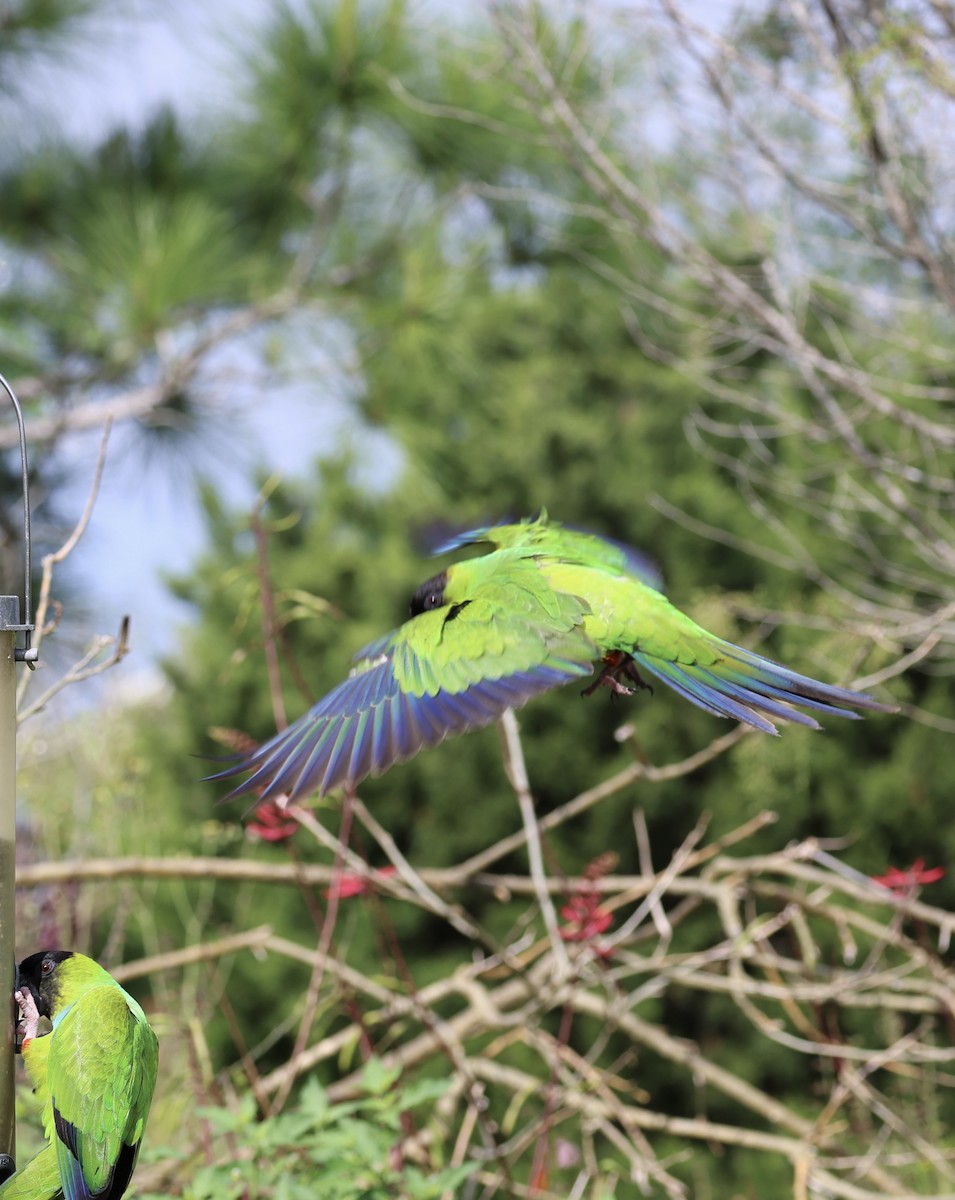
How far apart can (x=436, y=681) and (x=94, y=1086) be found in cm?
50

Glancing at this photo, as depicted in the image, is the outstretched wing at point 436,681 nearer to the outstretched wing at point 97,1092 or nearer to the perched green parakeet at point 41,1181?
the outstretched wing at point 97,1092

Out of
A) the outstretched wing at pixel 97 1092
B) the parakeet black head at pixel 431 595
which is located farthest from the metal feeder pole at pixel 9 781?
the parakeet black head at pixel 431 595

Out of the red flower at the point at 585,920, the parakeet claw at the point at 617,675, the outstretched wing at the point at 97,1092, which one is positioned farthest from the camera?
the red flower at the point at 585,920

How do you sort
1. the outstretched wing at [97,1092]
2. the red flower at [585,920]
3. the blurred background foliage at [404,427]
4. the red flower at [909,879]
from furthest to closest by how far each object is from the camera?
the blurred background foliage at [404,427] < the red flower at [909,879] < the red flower at [585,920] < the outstretched wing at [97,1092]

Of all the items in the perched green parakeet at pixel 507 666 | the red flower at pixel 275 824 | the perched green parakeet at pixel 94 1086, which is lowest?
the red flower at pixel 275 824

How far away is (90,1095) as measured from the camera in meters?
1.11

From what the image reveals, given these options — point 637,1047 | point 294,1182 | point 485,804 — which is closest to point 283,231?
point 485,804

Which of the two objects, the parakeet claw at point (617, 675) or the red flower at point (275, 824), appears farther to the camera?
the red flower at point (275, 824)

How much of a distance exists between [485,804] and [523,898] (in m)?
0.31

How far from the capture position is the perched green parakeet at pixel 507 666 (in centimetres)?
127

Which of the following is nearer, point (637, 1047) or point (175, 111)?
point (637, 1047)

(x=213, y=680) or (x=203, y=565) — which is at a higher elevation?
(x=203, y=565)

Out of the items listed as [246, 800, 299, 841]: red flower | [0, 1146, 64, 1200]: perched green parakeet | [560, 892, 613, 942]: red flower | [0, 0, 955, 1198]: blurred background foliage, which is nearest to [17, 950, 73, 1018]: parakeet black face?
[0, 1146, 64, 1200]: perched green parakeet

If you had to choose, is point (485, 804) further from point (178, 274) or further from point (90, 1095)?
point (90, 1095)
